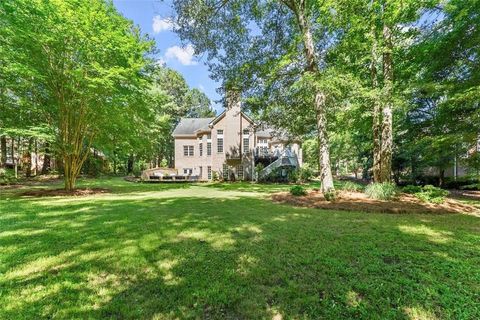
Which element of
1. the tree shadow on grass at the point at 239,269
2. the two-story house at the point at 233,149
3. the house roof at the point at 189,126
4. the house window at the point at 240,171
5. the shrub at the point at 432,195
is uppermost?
the house roof at the point at 189,126

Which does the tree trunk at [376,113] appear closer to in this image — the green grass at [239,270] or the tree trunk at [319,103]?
the tree trunk at [319,103]

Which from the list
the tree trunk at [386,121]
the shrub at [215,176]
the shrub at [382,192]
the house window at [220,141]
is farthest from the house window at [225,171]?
the shrub at [382,192]

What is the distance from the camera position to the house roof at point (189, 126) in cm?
3081

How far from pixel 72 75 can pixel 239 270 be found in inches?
526

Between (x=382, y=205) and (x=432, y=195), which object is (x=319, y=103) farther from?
(x=432, y=195)

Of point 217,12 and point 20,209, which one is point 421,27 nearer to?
point 217,12

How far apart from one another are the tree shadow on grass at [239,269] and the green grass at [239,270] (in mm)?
16

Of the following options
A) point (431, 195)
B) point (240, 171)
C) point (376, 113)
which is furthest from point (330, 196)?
point (240, 171)

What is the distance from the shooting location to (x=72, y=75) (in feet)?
39.8

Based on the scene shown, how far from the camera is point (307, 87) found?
10.6 m

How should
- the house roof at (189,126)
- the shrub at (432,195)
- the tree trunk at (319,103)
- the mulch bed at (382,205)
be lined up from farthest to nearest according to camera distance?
the house roof at (189,126) → the tree trunk at (319,103) → the shrub at (432,195) → the mulch bed at (382,205)

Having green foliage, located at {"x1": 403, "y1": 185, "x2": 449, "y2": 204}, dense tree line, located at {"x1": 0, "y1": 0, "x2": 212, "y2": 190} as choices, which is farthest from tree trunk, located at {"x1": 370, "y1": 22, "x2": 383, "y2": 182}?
dense tree line, located at {"x1": 0, "y1": 0, "x2": 212, "y2": 190}

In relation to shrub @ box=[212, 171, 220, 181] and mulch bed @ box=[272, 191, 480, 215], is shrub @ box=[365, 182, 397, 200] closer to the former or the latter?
mulch bed @ box=[272, 191, 480, 215]

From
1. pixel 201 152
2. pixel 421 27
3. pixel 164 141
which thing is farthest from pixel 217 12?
pixel 164 141
